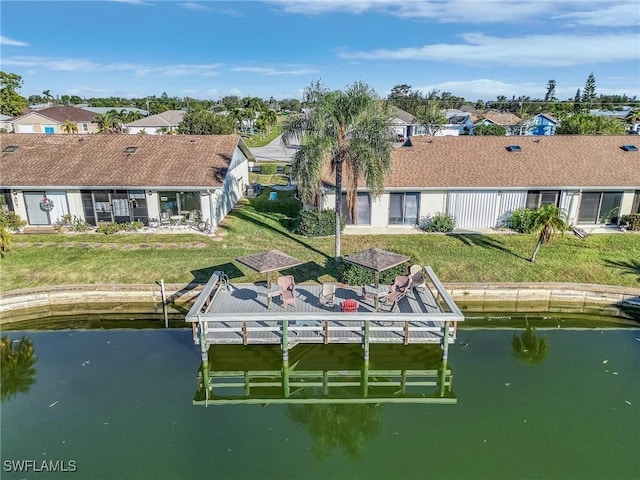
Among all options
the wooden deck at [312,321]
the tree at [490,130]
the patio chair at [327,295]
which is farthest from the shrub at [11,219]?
the tree at [490,130]

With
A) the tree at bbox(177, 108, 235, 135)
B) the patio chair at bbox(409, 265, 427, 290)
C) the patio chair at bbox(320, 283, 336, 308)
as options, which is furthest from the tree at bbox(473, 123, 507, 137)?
the patio chair at bbox(320, 283, 336, 308)

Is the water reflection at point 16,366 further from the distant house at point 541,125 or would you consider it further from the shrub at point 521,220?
the distant house at point 541,125

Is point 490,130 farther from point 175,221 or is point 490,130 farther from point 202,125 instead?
point 175,221

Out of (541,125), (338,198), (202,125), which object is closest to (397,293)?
(338,198)

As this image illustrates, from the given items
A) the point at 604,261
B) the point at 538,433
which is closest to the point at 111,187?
the point at 538,433

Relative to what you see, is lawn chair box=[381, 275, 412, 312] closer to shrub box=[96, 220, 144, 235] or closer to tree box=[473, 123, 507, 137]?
shrub box=[96, 220, 144, 235]

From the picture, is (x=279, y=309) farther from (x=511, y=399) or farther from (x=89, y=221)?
(x=89, y=221)

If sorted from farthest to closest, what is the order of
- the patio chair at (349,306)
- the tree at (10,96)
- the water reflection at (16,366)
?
the tree at (10,96) < the patio chair at (349,306) < the water reflection at (16,366)
